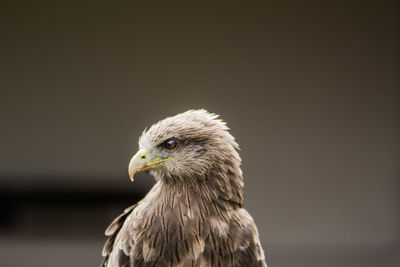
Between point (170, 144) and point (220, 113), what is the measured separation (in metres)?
2.38

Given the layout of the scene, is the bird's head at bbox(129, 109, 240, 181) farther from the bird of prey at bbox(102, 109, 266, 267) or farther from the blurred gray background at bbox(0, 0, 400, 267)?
the blurred gray background at bbox(0, 0, 400, 267)

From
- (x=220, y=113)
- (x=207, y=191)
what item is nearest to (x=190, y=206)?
(x=207, y=191)

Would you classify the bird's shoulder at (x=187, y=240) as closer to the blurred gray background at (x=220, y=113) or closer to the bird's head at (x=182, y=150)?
the bird's head at (x=182, y=150)

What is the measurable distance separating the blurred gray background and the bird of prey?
2.31 metres

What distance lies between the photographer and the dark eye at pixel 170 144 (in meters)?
1.42

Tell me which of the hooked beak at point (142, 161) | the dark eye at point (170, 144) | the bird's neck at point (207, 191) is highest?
the dark eye at point (170, 144)

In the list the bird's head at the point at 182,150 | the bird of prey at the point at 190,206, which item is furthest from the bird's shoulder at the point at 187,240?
the bird's head at the point at 182,150

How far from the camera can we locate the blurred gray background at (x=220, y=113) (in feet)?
12.0

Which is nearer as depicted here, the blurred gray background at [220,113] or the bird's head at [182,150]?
the bird's head at [182,150]

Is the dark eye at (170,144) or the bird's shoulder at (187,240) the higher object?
the dark eye at (170,144)

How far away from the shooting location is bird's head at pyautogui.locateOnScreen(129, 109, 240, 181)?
1.42 m

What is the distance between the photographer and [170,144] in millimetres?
1424

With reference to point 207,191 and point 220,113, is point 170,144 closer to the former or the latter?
point 207,191

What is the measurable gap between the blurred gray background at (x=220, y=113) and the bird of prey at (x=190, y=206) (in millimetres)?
2309
